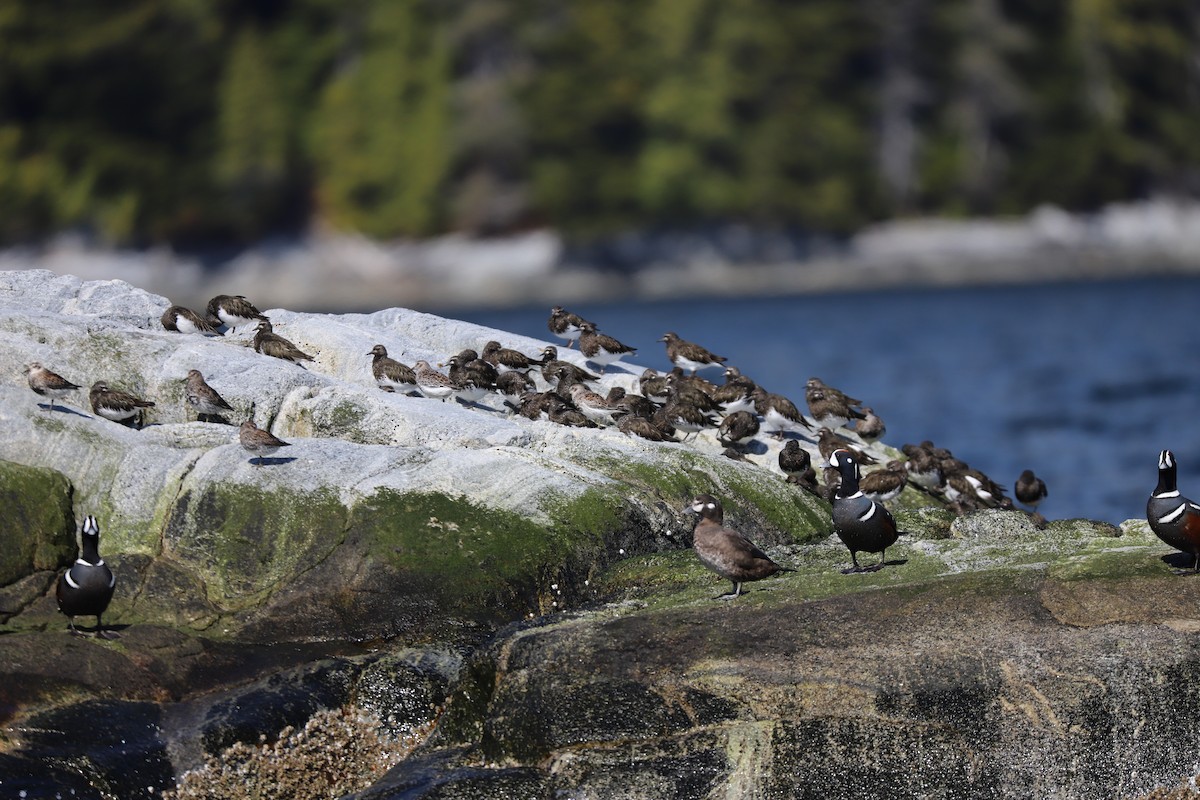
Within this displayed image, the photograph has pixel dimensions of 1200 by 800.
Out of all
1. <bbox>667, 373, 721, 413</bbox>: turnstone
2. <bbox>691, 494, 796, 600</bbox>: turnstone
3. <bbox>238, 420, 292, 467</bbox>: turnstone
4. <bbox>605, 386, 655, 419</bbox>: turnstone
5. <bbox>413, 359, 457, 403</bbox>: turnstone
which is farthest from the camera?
<bbox>667, 373, 721, 413</bbox>: turnstone

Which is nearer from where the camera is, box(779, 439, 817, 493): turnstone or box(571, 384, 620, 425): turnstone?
box(779, 439, 817, 493): turnstone

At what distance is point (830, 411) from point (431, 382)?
562 cm

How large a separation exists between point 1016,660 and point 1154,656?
1081 mm

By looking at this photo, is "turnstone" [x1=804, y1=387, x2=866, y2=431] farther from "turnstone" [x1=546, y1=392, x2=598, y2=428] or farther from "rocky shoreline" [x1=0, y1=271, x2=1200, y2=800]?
"turnstone" [x1=546, y1=392, x2=598, y2=428]

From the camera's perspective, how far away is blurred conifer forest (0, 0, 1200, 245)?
119m

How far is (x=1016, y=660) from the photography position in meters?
13.1

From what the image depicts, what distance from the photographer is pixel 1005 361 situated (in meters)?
63.8

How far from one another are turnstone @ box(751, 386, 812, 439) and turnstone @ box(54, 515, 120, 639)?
9623 millimetres

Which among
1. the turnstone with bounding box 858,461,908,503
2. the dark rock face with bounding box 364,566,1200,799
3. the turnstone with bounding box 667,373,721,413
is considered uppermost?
the turnstone with bounding box 667,373,721,413

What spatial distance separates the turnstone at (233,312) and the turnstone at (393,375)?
7.81 feet

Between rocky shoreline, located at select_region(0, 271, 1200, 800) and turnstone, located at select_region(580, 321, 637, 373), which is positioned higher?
turnstone, located at select_region(580, 321, 637, 373)

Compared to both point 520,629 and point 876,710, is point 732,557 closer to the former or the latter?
point 520,629

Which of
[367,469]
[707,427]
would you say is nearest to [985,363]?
[707,427]

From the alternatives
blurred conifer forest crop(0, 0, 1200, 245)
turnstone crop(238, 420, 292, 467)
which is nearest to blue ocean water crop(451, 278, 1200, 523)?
blurred conifer forest crop(0, 0, 1200, 245)
